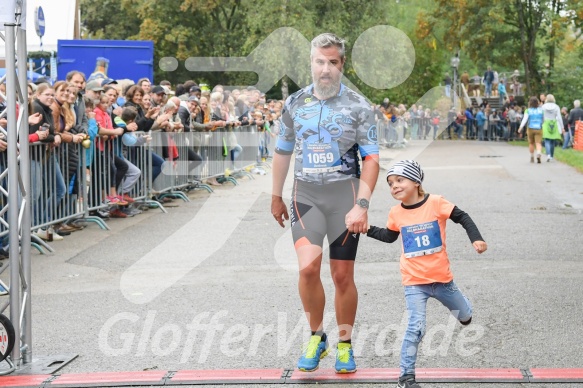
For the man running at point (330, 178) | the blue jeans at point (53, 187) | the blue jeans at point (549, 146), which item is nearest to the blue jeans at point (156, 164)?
the blue jeans at point (53, 187)

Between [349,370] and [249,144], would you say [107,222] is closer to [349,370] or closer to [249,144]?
[349,370]

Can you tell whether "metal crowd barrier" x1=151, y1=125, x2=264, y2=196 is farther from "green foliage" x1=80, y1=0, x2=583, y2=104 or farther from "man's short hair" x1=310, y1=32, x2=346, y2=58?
"green foliage" x1=80, y1=0, x2=583, y2=104

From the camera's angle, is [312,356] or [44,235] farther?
[44,235]

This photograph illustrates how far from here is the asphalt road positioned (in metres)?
6.23

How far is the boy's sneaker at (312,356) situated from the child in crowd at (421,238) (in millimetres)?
647

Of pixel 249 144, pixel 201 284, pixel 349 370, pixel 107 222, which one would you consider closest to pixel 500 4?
pixel 249 144

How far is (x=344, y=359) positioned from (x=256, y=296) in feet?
8.19

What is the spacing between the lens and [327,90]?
18.4ft

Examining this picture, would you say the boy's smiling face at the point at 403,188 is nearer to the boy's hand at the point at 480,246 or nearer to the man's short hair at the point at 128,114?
the boy's hand at the point at 480,246

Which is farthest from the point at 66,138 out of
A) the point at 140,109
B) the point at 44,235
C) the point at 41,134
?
the point at 140,109

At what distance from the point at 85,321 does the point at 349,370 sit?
2.49m

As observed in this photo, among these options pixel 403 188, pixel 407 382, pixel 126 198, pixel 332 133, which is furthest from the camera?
pixel 126 198

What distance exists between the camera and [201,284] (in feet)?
28.9

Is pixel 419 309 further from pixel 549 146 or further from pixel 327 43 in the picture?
pixel 549 146
